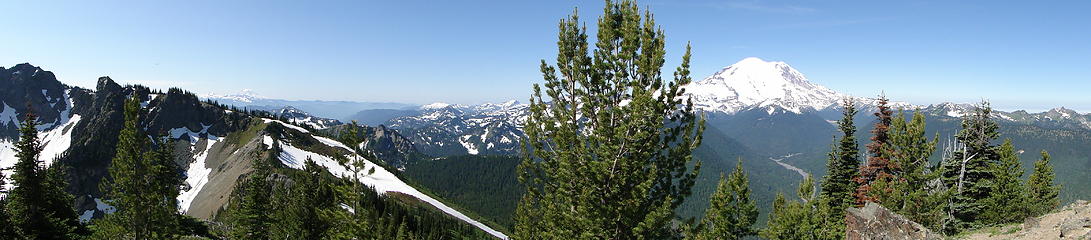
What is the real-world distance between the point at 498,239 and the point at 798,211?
308 feet

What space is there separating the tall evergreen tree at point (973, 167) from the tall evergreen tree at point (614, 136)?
42.3 metres

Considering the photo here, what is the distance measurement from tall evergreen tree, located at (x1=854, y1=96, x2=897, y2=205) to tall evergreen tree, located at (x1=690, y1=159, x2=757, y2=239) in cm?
1555

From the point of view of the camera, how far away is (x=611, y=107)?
12461 mm

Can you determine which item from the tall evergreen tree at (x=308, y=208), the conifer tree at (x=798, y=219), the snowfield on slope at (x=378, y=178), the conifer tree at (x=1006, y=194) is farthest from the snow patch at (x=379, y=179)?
the conifer tree at (x=1006, y=194)

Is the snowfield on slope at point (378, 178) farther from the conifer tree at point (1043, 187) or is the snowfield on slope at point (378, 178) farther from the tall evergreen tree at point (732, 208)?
the conifer tree at point (1043, 187)

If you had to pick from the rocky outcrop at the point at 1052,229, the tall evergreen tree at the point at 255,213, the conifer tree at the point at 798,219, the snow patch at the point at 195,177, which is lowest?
the snow patch at the point at 195,177

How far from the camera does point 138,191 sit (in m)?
23.4

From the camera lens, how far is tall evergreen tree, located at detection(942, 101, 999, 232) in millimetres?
41444

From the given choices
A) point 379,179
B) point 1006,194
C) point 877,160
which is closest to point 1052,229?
point 877,160

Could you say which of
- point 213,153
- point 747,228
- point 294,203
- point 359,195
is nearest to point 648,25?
point 359,195

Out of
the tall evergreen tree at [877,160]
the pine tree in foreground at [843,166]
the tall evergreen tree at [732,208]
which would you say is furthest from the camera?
the pine tree in foreground at [843,166]

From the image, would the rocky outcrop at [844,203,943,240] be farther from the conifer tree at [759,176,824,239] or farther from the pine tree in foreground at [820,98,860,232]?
the pine tree in foreground at [820,98,860,232]

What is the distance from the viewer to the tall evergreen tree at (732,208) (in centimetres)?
2967

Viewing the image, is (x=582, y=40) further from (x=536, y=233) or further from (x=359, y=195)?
(x=359, y=195)
